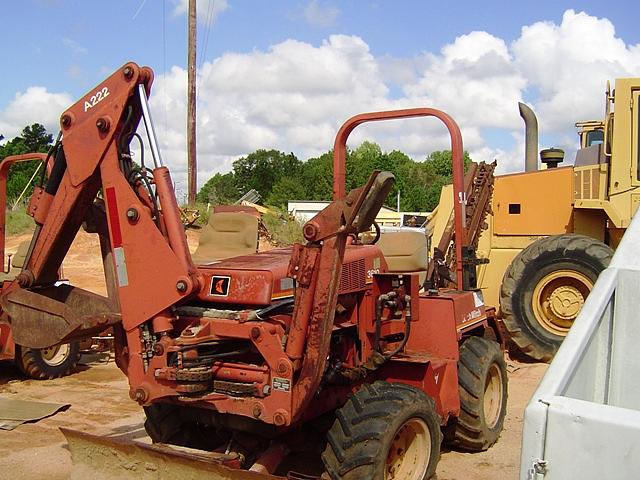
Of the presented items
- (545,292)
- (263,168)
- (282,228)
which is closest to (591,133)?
(545,292)

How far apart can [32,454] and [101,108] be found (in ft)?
8.98

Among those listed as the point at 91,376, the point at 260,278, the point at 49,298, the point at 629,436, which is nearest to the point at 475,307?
the point at 260,278

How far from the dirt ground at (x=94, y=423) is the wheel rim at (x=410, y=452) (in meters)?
0.70

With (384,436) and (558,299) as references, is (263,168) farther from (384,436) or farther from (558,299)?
(384,436)

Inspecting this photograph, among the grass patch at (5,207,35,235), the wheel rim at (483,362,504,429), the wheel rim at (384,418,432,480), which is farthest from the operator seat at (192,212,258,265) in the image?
the grass patch at (5,207,35,235)

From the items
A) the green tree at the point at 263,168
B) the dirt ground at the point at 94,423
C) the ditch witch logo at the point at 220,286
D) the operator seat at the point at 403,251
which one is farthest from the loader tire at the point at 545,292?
the green tree at the point at 263,168

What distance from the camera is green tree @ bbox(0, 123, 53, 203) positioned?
2648 cm

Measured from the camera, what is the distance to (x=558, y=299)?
8.07 metres

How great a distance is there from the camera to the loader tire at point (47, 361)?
25.2 ft

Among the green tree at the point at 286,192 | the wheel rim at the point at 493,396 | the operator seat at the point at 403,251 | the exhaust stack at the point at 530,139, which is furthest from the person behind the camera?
the green tree at the point at 286,192

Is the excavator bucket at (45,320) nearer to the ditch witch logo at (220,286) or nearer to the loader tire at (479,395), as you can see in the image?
the ditch witch logo at (220,286)

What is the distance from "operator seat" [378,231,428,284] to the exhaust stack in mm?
3891

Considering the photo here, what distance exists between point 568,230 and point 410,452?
5.66 m

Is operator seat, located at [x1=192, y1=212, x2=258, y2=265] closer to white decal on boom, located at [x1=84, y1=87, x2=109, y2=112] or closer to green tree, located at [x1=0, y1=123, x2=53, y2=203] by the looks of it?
white decal on boom, located at [x1=84, y1=87, x2=109, y2=112]
